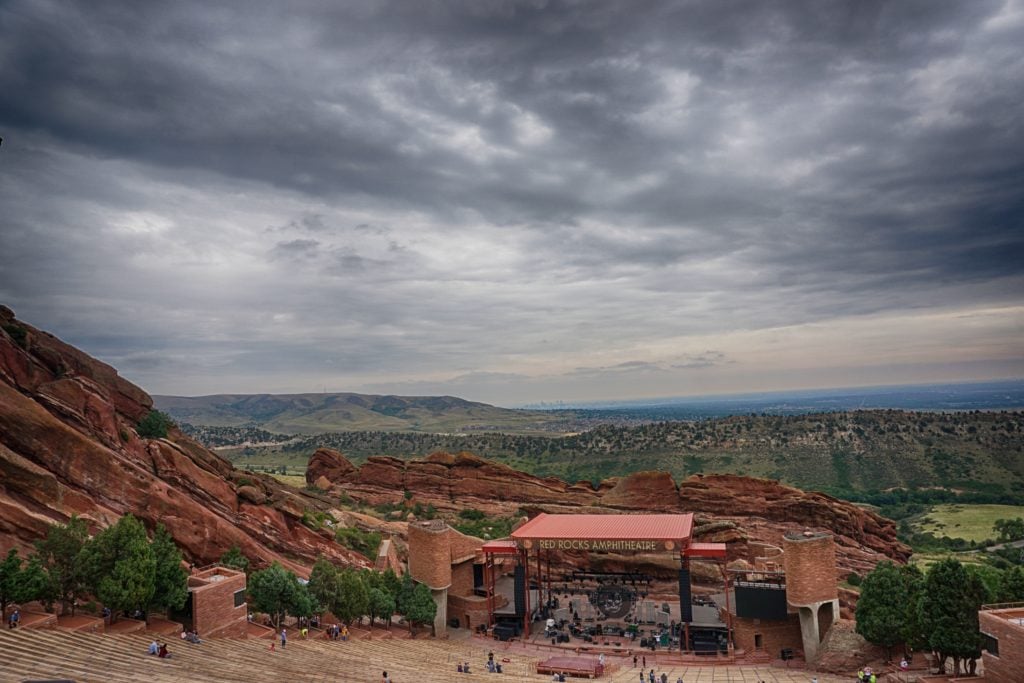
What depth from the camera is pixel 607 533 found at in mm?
44062

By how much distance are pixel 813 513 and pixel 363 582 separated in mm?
45577

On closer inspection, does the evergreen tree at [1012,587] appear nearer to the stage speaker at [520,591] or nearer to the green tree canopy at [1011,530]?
the stage speaker at [520,591]

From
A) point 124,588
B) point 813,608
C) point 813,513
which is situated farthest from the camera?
point 813,513

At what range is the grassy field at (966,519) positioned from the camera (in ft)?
264

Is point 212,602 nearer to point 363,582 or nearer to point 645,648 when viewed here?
point 363,582

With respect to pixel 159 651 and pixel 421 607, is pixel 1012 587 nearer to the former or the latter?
pixel 421 607

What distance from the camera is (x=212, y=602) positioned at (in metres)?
32.8

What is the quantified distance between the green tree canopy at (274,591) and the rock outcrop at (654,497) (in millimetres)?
36863

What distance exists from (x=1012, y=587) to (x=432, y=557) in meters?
33.2

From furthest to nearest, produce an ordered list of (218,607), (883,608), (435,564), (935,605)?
(435,564) < (883,608) < (218,607) < (935,605)

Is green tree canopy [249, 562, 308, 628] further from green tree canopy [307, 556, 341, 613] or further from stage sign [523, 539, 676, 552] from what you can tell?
stage sign [523, 539, 676, 552]

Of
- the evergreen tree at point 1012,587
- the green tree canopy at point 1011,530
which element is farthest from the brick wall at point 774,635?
the green tree canopy at point 1011,530

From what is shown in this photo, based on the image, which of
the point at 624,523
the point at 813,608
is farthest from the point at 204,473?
the point at 813,608

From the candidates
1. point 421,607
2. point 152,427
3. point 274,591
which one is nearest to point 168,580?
point 274,591
